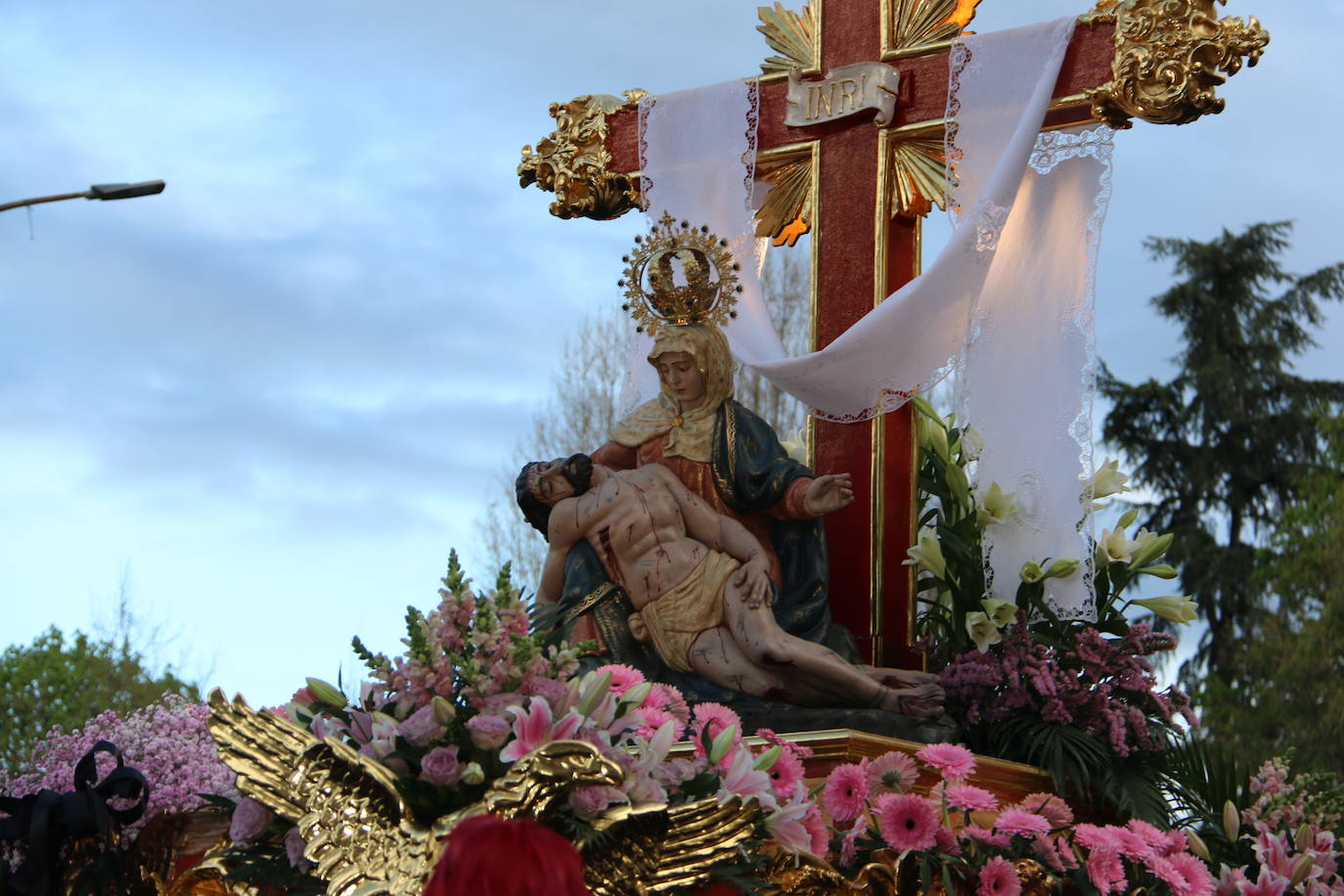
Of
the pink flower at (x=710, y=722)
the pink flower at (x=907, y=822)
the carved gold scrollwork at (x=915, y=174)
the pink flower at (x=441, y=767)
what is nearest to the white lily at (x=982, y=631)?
the pink flower at (x=907, y=822)

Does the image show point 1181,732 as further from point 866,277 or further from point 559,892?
point 559,892

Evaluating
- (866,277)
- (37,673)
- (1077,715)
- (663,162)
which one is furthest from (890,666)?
(37,673)

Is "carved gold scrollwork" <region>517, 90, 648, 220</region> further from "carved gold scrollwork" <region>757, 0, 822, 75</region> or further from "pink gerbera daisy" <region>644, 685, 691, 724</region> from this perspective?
"pink gerbera daisy" <region>644, 685, 691, 724</region>

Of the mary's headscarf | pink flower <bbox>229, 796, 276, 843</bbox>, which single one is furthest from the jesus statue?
pink flower <bbox>229, 796, 276, 843</bbox>

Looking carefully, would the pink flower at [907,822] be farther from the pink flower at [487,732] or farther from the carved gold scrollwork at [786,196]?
the carved gold scrollwork at [786,196]

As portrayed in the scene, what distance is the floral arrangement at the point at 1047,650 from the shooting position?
702 centimetres

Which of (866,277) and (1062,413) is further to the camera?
(866,277)

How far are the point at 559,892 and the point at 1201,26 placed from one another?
5604 millimetres

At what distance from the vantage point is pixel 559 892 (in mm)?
3240

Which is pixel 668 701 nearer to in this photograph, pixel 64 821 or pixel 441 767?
pixel 441 767

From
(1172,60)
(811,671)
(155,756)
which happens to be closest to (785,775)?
(811,671)

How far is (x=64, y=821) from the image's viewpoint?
582cm

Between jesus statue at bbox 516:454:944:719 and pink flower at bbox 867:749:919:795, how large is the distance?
87cm

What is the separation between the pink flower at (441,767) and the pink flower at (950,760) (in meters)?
1.79
